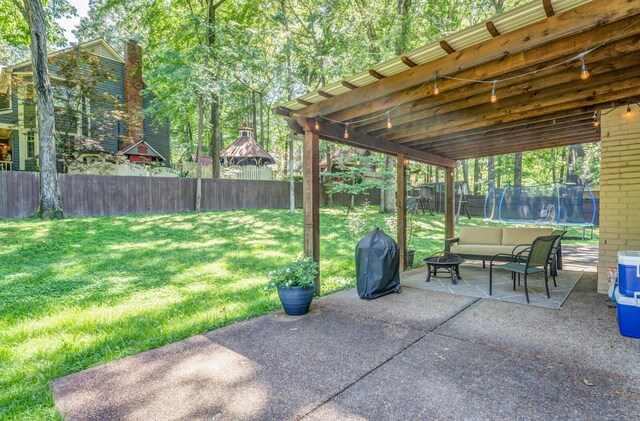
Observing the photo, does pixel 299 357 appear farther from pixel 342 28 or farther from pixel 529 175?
pixel 529 175

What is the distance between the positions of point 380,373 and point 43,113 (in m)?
10.8

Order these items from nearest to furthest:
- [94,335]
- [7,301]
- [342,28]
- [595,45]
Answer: [595,45], [94,335], [7,301], [342,28]

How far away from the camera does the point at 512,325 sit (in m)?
3.49

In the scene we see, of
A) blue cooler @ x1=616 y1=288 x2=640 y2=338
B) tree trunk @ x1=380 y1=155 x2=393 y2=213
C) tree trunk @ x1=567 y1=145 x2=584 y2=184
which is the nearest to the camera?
blue cooler @ x1=616 y1=288 x2=640 y2=338

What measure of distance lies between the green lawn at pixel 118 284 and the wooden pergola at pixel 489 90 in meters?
1.62

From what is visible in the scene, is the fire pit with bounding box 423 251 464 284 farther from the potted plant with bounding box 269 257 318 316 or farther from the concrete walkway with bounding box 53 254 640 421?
the potted plant with bounding box 269 257 318 316

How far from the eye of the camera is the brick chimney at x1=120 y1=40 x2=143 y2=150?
50.5ft

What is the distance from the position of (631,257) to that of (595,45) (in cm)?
176

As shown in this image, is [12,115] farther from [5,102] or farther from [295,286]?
[295,286]

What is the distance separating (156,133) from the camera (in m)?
17.6

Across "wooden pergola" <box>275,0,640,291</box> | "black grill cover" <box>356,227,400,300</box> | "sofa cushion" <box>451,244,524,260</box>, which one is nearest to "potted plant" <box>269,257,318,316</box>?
"wooden pergola" <box>275,0,640,291</box>

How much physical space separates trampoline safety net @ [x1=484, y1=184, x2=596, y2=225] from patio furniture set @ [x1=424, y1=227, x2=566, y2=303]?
4.30 metres

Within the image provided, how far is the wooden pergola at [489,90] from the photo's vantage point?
2.69m

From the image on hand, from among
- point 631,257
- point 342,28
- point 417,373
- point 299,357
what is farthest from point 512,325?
point 342,28
